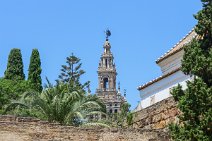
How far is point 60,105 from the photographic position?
20.2 meters

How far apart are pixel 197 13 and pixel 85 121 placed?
8.31 m

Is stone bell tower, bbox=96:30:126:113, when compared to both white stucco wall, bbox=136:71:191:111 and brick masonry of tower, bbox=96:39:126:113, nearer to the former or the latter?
brick masonry of tower, bbox=96:39:126:113

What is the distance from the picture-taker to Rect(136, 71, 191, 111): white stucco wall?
21141 millimetres

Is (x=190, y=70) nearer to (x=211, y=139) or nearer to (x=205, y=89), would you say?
(x=205, y=89)

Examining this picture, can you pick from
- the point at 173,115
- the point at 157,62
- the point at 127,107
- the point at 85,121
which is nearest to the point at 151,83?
the point at 157,62

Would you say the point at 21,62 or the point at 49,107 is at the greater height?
the point at 21,62

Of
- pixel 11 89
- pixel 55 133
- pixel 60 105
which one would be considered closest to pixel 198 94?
pixel 55 133

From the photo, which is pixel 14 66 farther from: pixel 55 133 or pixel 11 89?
pixel 55 133

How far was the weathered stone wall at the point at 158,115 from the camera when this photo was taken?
18359 mm

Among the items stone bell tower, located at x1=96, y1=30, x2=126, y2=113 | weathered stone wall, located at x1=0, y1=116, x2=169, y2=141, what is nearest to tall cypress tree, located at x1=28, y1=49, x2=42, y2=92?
weathered stone wall, located at x1=0, y1=116, x2=169, y2=141

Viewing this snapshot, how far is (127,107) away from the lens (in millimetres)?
46156

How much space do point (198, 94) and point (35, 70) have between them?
84.9ft

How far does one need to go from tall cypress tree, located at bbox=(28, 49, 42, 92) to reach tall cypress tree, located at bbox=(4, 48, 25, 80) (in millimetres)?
907

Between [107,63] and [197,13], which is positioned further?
[107,63]
